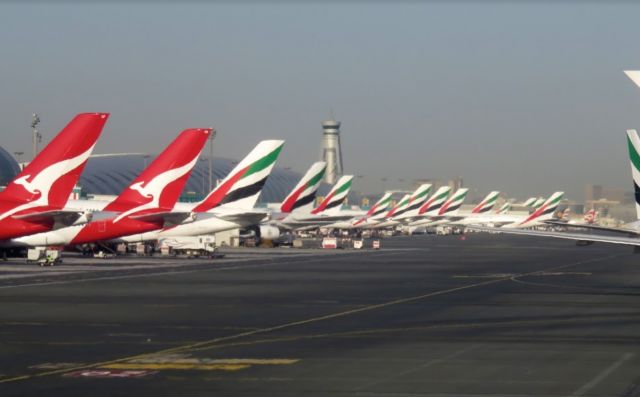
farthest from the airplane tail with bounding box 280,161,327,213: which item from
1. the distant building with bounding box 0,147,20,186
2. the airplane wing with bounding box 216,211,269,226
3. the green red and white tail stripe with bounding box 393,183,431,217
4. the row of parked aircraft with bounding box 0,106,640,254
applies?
the green red and white tail stripe with bounding box 393,183,431,217

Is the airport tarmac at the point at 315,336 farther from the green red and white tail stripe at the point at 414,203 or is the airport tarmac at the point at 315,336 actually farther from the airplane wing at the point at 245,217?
the green red and white tail stripe at the point at 414,203

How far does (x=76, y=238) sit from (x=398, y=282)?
24654 mm

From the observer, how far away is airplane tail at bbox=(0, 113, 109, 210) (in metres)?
61.3

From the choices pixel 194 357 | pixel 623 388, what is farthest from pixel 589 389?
pixel 194 357

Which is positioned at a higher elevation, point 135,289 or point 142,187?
point 142,187

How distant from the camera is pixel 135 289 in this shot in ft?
159

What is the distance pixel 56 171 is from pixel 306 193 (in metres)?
58.7

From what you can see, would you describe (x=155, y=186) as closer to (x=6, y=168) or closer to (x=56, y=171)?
(x=56, y=171)

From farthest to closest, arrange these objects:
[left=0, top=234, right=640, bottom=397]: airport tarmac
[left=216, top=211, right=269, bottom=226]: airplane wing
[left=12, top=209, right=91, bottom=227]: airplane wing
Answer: [left=216, top=211, right=269, bottom=226]: airplane wing, [left=12, top=209, right=91, bottom=227]: airplane wing, [left=0, top=234, right=640, bottom=397]: airport tarmac

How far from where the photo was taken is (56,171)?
61594mm

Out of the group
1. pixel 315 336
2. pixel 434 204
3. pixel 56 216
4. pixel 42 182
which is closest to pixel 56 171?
pixel 42 182

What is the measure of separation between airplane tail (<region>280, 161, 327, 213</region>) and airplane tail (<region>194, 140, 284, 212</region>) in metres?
29.2

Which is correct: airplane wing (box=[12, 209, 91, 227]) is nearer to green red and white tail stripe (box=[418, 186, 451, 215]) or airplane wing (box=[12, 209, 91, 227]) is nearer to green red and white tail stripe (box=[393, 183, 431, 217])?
green red and white tail stripe (box=[393, 183, 431, 217])

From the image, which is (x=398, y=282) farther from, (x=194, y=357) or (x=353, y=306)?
(x=194, y=357)
